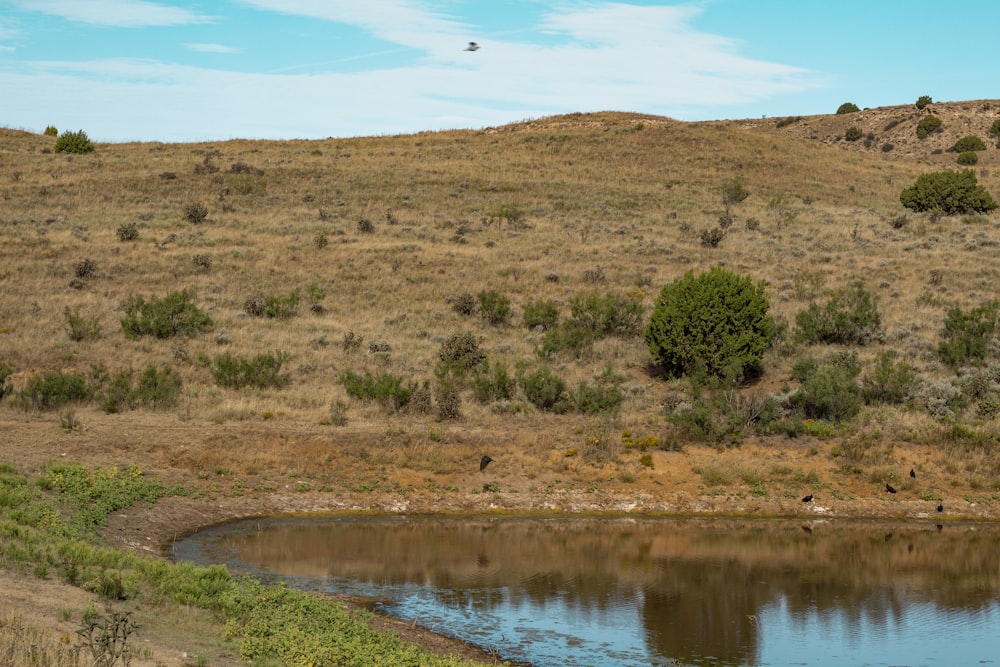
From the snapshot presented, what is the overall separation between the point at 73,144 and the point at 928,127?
235ft

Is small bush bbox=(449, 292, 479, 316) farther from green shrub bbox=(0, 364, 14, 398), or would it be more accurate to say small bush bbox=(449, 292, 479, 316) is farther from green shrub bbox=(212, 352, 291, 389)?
green shrub bbox=(0, 364, 14, 398)

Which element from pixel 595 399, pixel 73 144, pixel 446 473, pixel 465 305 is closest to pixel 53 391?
pixel 446 473

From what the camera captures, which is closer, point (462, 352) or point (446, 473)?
point (446, 473)

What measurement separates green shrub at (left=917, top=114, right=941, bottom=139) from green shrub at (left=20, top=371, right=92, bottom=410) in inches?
3301

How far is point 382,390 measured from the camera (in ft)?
83.9

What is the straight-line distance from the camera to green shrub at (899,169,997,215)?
180 ft

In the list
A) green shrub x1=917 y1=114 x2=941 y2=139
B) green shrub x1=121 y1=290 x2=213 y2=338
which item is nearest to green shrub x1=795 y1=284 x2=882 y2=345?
green shrub x1=121 y1=290 x2=213 y2=338

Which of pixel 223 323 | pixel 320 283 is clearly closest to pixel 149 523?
pixel 223 323

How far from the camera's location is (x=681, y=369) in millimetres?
28812

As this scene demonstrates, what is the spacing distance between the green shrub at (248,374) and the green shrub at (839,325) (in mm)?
16134

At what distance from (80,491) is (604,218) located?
37.2 m

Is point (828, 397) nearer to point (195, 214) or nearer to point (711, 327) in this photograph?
point (711, 327)

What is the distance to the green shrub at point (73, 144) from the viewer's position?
6631cm

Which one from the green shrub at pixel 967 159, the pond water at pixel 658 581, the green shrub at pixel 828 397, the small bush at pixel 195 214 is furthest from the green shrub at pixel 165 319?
the green shrub at pixel 967 159
